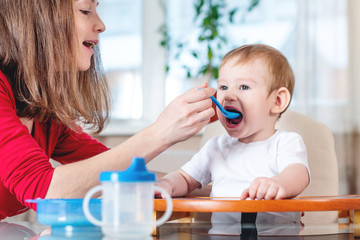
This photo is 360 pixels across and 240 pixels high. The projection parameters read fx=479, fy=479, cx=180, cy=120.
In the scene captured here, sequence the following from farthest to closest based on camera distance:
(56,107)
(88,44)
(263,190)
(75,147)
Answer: (75,147) < (88,44) < (56,107) < (263,190)

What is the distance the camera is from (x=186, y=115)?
3.76 ft

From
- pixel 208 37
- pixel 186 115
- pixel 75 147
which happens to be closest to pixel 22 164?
pixel 186 115

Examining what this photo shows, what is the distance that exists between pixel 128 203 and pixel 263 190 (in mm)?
407

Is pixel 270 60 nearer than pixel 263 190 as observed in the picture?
No

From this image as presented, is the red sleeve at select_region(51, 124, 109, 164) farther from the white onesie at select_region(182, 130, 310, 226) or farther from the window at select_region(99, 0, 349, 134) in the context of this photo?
the window at select_region(99, 0, 349, 134)

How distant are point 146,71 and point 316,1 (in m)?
1.32

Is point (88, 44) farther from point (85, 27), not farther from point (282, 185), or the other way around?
point (282, 185)

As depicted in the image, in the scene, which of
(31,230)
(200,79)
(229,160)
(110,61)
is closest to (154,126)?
(229,160)

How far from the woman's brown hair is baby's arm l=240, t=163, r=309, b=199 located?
63 cm

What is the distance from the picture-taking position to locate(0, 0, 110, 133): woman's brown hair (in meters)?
1.34

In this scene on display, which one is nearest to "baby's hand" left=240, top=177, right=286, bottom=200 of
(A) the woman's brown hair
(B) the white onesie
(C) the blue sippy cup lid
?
(B) the white onesie

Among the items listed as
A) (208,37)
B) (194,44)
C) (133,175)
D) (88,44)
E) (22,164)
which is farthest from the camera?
(194,44)

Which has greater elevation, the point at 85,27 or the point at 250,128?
the point at 85,27

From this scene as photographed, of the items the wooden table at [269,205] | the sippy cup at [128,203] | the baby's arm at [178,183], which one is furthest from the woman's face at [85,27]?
the sippy cup at [128,203]
